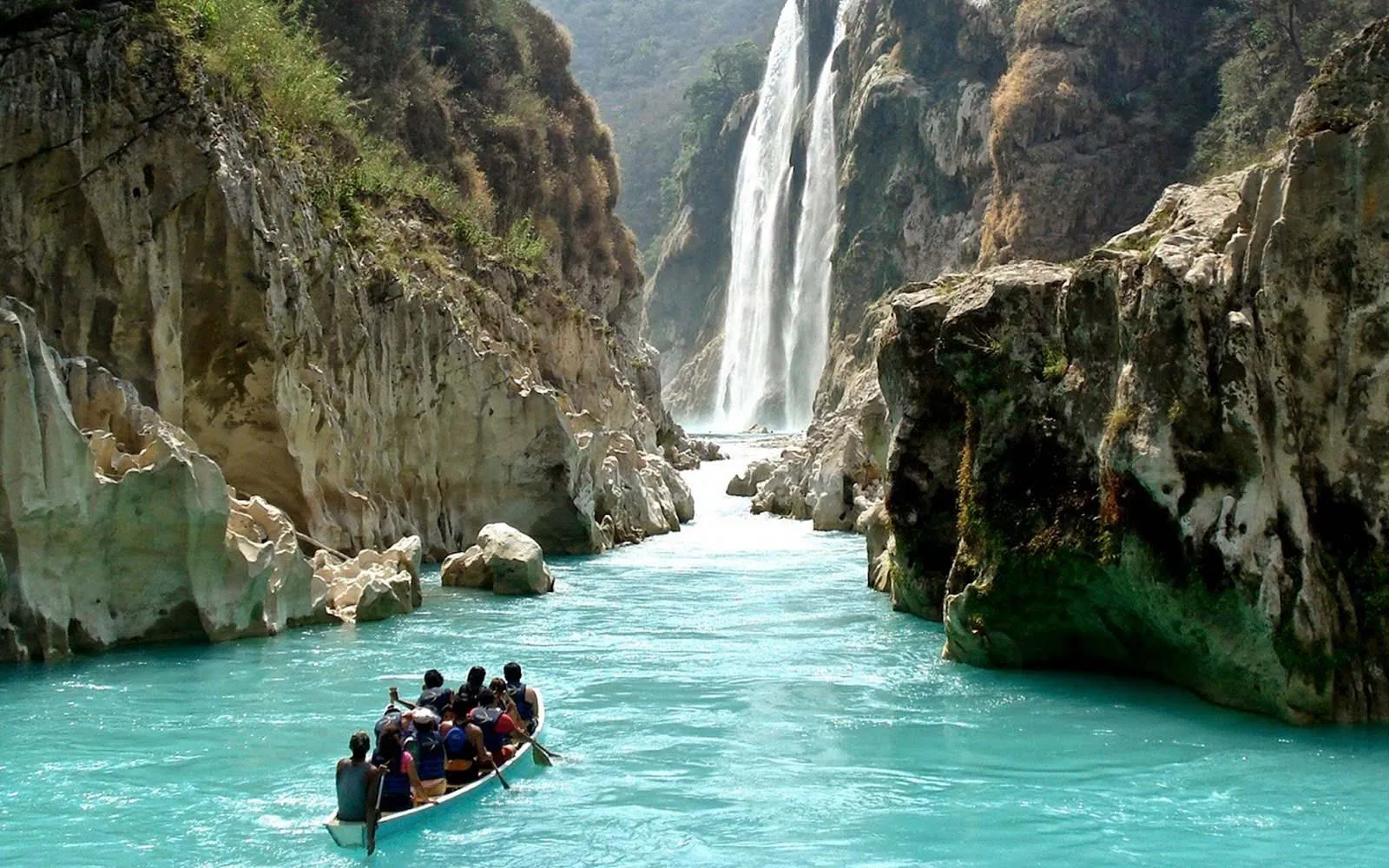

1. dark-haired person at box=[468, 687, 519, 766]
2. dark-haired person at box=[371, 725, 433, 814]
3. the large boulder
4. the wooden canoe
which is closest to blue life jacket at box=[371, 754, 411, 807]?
dark-haired person at box=[371, 725, 433, 814]

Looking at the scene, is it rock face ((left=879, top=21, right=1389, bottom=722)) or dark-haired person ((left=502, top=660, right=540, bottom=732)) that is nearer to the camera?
rock face ((left=879, top=21, right=1389, bottom=722))

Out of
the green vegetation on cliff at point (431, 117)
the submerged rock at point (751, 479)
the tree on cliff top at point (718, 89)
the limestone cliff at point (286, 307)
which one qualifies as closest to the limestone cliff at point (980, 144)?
the submerged rock at point (751, 479)

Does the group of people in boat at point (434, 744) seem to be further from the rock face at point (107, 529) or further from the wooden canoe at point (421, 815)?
the rock face at point (107, 529)

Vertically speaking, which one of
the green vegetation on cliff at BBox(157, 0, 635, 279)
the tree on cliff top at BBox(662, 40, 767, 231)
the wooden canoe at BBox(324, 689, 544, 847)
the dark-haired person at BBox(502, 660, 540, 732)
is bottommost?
the wooden canoe at BBox(324, 689, 544, 847)

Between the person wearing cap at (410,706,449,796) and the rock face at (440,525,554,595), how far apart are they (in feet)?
40.0

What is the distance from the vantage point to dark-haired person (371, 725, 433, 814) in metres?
9.84

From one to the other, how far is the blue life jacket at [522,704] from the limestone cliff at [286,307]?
10.7 metres

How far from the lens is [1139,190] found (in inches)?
1991

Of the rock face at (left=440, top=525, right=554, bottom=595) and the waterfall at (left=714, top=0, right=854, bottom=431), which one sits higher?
the waterfall at (left=714, top=0, right=854, bottom=431)

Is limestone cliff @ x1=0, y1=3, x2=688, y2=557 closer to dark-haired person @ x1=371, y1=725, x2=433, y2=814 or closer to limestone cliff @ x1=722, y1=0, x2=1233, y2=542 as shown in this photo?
limestone cliff @ x1=722, y1=0, x2=1233, y2=542

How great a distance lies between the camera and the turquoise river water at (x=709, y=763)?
9.38m

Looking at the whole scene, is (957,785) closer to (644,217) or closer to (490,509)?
(490,509)

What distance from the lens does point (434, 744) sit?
10.5 m

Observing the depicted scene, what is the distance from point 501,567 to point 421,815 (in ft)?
43.0
